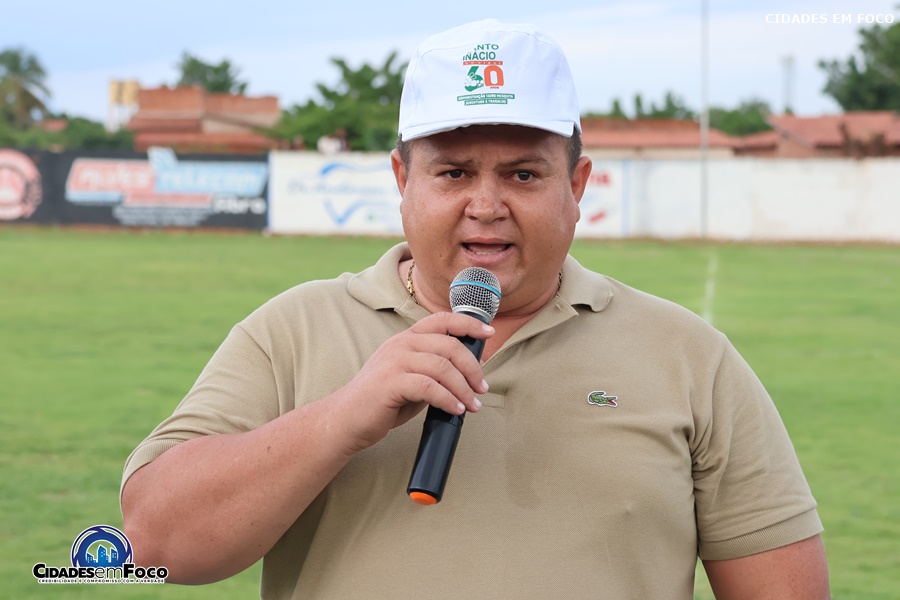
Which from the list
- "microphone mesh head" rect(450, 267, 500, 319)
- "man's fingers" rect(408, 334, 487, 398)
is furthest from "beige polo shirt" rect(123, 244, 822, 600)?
"man's fingers" rect(408, 334, 487, 398)

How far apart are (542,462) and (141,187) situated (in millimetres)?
34601

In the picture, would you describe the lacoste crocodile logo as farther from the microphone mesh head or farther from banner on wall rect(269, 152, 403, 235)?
banner on wall rect(269, 152, 403, 235)

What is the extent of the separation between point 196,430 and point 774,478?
1.23 meters

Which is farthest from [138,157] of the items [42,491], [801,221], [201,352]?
[42,491]

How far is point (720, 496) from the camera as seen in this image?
2611 mm

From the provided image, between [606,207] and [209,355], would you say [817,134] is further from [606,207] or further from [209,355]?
[209,355]

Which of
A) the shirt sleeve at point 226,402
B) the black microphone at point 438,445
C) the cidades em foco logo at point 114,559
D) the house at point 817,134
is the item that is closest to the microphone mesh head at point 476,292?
the black microphone at point 438,445

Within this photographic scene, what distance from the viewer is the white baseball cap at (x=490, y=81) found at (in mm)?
2510

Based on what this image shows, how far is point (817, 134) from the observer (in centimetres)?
6844

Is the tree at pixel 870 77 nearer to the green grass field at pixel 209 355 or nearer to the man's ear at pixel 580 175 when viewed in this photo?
the green grass field at pixel 209 355

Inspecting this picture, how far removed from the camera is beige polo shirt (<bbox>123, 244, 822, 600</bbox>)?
8.03 feet

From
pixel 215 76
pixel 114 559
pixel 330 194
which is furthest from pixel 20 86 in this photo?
pixel 114 559

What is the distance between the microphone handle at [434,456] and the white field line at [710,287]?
1187 centimetres

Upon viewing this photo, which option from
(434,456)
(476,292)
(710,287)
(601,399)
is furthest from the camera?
(710,287)
